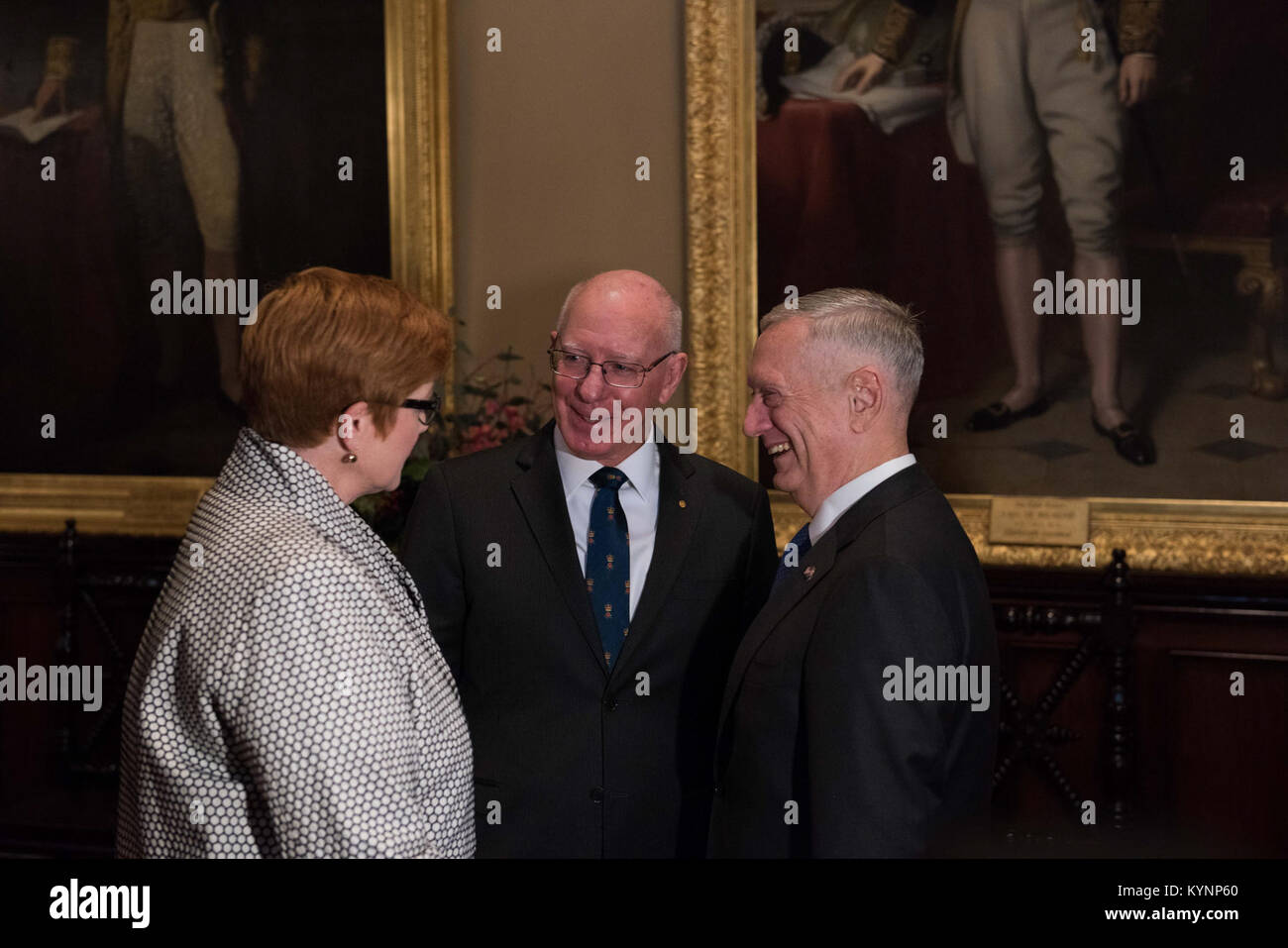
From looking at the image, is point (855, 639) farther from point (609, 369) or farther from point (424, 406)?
point (609, 369)

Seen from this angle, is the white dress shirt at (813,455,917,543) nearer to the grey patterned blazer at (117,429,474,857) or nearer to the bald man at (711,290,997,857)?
the bald man at (711,290,997,857)

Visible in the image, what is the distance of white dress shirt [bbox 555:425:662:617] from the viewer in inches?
115

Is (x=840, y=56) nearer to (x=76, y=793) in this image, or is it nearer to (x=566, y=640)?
(x=566, y=640)

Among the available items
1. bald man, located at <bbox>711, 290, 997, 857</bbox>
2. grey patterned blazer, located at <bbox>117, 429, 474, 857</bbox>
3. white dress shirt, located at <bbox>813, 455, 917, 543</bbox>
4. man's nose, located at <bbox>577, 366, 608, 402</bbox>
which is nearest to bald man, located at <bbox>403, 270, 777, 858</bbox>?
man's nose, located at <bbox>577, 366, 608, 402</bbox>

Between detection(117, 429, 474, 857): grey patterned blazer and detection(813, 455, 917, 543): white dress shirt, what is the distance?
0.74 metres

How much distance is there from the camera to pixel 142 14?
220 inches

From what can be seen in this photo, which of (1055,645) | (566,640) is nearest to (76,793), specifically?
(566,640)

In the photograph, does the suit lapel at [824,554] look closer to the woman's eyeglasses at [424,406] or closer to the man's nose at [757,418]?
the man's nose at [757,418]

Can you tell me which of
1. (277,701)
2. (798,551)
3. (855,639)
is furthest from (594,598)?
(277,701)

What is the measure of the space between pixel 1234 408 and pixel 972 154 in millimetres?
1302

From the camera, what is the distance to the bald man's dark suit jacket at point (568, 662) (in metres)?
2.77

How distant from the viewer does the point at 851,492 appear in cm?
222

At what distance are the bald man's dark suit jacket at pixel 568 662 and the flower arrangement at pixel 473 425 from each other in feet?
4.46

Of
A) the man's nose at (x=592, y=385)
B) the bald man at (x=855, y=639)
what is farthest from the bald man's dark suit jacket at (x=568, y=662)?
the bald man at (x=855, y=639)
